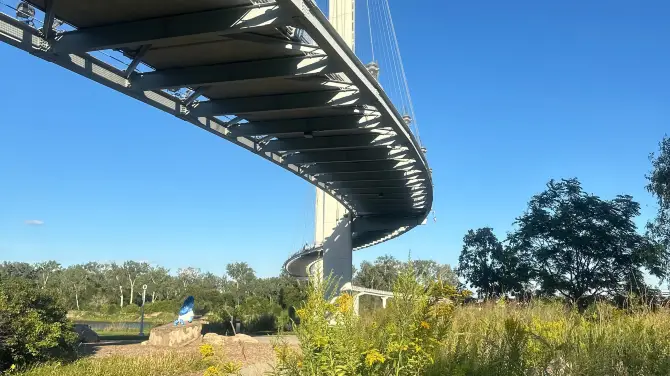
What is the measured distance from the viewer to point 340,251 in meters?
31.2

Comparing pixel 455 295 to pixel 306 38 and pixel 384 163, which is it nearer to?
pixel 306 38

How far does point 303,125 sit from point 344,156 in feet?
12.3

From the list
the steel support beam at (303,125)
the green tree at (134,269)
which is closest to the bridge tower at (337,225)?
the steel support beam at (303,125)

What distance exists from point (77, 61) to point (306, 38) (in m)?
5.27

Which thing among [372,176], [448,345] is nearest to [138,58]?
[448,345]

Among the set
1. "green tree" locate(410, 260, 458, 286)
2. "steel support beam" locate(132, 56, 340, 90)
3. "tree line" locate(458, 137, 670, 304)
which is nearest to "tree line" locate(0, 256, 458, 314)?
"tree line" locate(458, 137, 670, 304)

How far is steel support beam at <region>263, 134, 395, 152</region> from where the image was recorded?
18.5 meters

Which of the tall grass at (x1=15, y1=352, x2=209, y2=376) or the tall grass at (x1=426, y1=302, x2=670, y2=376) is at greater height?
the tall grass at (x1=426, y1=302, x2=670, y2=376)

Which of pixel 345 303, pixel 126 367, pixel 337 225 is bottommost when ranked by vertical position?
pixel 126 367

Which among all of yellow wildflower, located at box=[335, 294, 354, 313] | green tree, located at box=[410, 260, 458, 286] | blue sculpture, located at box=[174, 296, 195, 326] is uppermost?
green tree, located at box=[410, 260, 458, 286]

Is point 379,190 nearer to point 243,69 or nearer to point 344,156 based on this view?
point 344,156

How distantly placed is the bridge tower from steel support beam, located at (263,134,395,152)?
28.0ft

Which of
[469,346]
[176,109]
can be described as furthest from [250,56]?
[469,346]

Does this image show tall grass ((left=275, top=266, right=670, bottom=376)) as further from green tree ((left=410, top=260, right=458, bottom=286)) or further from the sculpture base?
the sculpture base
